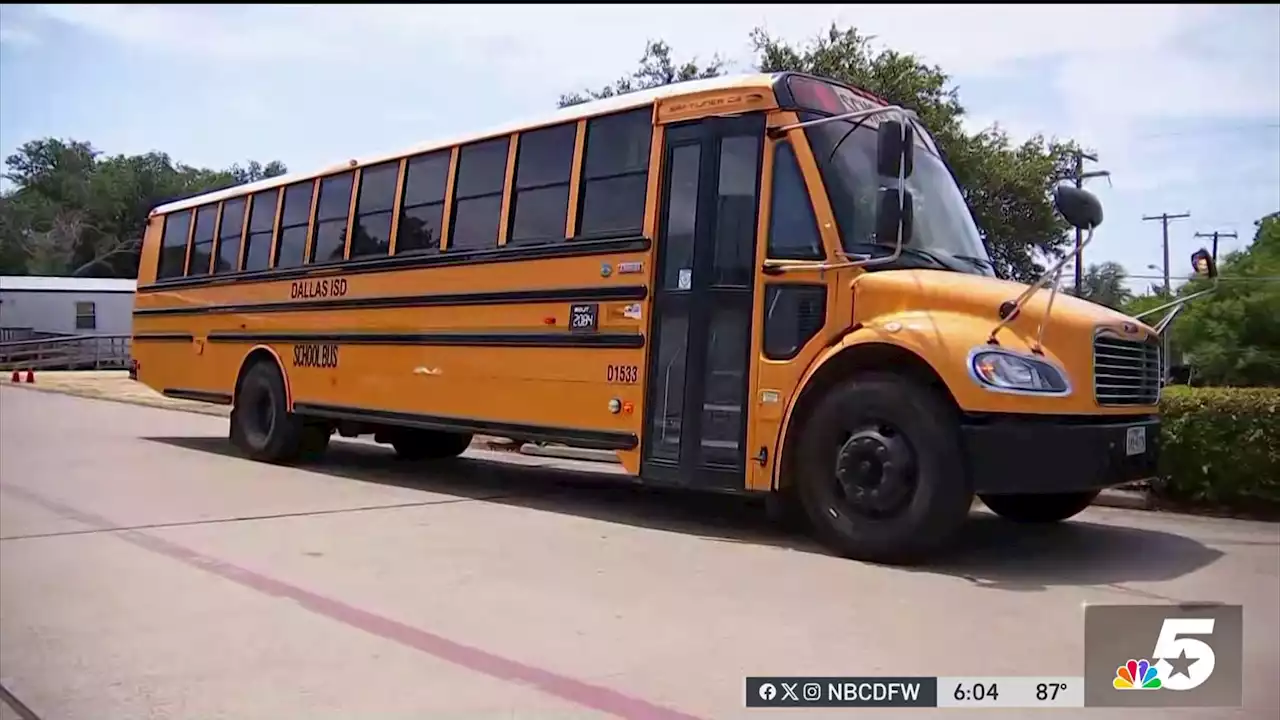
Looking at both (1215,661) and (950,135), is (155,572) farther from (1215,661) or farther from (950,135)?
(950,135)

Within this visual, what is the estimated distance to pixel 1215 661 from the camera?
3.94 m

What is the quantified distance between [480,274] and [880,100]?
3166 millimetres

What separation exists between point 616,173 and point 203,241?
21.7 ft

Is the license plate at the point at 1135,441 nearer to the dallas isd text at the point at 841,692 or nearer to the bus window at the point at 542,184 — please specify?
the dallas isd text at the point at 841,692

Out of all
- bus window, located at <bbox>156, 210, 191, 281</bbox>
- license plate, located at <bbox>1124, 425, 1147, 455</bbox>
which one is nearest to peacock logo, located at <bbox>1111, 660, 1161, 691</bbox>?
license plate, located at <bbox>1124, 425, 1147, 455</bbox>

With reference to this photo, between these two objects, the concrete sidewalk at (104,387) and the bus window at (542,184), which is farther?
the concrete sidewalk at (104,387)

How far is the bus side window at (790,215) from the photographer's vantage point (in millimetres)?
6547

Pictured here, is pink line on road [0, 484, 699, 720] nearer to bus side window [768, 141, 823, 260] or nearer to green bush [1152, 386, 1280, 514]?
bus side window [768, 141, 823, 260]

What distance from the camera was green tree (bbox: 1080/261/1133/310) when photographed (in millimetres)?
6426

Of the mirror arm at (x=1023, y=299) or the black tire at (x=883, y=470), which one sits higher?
the mirror arm at (x=1023, y=299)

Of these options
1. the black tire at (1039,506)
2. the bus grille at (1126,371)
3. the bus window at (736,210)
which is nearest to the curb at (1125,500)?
the black tire at (1039,506)

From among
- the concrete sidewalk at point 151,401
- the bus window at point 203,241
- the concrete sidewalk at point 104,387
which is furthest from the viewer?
the concrete sidewalk at point 104,387

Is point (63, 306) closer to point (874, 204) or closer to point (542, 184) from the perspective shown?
point (542, 184)

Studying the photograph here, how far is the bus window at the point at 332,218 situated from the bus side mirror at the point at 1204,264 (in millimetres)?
Result: 7160
